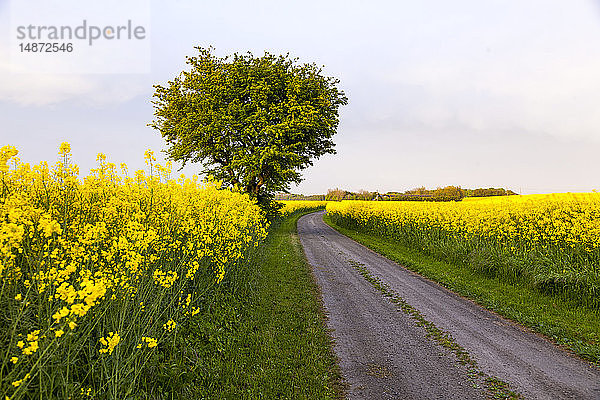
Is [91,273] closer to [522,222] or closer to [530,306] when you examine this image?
[530,306]

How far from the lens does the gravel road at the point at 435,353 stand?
206 inches

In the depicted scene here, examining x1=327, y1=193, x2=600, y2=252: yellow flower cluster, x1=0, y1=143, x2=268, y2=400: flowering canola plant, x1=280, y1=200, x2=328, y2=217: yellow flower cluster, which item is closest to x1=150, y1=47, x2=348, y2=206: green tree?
x1=327, y1=193, x2=600, y2=252: yellow flower cluster

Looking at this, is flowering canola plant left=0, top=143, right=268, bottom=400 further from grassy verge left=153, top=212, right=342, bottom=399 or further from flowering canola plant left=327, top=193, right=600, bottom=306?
flowering canola plant left=327, top=193, right=600, bottom=306

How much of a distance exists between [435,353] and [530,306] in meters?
4.44

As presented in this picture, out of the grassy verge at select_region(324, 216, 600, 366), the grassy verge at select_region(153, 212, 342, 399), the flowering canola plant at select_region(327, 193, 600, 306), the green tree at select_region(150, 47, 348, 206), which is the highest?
the green tree at select_region(150, 47, 348, 206)

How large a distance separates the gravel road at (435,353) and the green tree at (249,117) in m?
15.4


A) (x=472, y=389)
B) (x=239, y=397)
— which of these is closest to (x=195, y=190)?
(x=239, y=397)

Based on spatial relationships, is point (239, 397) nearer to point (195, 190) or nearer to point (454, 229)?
point (195, 190)

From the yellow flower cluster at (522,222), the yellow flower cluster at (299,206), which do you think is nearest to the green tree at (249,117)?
the yellow flower cluster at (522,222)

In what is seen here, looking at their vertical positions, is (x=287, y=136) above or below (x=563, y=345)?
above

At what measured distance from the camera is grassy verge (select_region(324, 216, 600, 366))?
7.19 m

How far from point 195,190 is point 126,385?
6566 millimetres

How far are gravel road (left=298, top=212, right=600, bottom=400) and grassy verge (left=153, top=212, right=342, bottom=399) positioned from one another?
0.45 m

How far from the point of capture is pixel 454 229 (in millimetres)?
17031
